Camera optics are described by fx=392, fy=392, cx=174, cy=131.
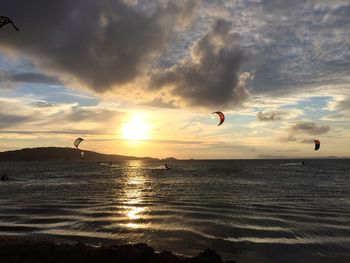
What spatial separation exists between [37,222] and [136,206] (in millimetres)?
9701

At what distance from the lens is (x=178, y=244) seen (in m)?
17.5

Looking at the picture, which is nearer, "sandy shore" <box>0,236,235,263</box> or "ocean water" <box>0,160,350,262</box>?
"sandy shore" <box>0,236,235,263</box>

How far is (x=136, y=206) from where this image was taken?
3136 cm

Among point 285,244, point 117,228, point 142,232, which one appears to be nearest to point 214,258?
point 285,244

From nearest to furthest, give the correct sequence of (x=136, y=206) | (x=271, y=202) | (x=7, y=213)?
(x=7, y=213) < (x=136, y=206) < (x=271, y=202)

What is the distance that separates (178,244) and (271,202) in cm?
1852

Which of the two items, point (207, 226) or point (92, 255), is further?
point (207, 226)

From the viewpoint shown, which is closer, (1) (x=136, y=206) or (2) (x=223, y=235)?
(2) (x=223, y=235)

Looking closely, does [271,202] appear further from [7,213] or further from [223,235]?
[7,213]

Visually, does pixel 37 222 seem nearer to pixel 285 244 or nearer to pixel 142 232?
pixel 142 232

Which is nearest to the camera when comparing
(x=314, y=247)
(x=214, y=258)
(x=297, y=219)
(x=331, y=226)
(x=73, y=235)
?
(x=214, y=258)

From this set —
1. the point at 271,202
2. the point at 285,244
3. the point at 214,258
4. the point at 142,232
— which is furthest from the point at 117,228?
the point at 271,202

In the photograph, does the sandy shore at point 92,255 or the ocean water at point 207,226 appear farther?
the ocean water at point 207,226

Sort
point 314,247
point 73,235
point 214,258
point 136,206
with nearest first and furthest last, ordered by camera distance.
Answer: point 214,258 → point 314,247 → point 73,235 → point 136,206
